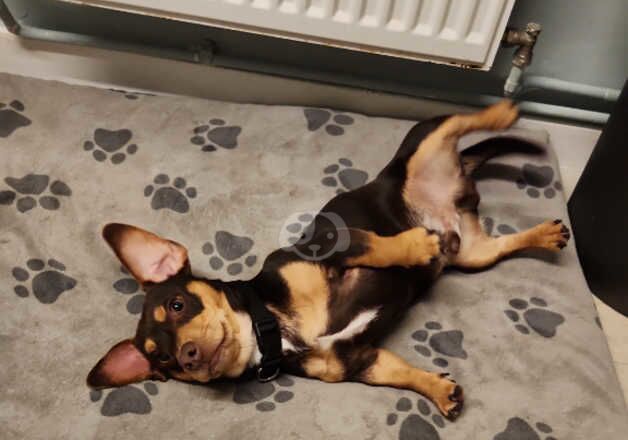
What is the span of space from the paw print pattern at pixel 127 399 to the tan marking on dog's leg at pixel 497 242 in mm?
795

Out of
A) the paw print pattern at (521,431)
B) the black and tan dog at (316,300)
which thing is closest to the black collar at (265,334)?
the black and tan dog at (316,300)

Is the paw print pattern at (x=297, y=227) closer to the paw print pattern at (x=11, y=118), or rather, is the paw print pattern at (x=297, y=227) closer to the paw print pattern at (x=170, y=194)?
the paw print pattern at (x=170, y=194)

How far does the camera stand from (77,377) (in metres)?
1.44

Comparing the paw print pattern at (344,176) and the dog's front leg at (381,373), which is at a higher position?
the paw print pattern at (344,176)

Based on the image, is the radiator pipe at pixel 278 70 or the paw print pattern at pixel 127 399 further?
the radiator pipe at pixel 278 70

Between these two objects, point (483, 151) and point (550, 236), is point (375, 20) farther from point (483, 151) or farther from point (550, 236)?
point (550, 236)

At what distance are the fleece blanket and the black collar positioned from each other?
0.27ft

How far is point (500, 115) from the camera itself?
162 centimetres

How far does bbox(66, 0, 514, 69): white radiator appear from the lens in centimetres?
158

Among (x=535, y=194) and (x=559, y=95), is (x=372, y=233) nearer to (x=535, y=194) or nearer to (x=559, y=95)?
(x=535, y=194)

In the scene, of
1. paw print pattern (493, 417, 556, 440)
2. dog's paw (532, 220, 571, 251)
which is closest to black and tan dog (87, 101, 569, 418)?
paw print pattern (493, 417, 556, 440)

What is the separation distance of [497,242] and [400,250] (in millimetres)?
384

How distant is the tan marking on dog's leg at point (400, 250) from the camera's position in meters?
1.38

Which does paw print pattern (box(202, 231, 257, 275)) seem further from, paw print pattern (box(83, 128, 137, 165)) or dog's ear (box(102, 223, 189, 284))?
paw print pattern (box(83, 128, 137, 165))
